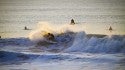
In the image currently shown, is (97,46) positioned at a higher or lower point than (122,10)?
lower

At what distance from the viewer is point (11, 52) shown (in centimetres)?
311

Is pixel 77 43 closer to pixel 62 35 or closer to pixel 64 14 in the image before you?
→ pixel 62 35

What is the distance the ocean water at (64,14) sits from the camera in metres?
3.15

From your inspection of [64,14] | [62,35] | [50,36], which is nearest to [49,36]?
[50,36]

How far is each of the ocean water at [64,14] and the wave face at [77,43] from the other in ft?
0.22

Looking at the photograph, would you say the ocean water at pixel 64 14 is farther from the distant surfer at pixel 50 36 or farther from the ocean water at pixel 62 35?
the distant surfer at pixel 50 36

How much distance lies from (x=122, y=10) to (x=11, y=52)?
3.75ft

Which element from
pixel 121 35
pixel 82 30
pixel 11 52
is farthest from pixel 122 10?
pixel 11 52

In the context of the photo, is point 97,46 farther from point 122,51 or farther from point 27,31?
point 27,31

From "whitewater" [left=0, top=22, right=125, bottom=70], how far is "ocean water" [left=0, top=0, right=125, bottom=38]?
68 mm

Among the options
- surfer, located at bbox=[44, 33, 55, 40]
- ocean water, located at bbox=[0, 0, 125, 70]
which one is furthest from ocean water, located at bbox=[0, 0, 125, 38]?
surfer, located at bbox=[44, 33, 55, 40]

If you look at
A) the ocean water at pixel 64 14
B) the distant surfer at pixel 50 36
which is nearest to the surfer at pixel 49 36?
the distant surfer at pixel 50 36

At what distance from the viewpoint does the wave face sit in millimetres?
3121

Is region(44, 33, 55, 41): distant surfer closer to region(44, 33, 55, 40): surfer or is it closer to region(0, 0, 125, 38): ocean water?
region(44, 33, 55, 40): surfer
